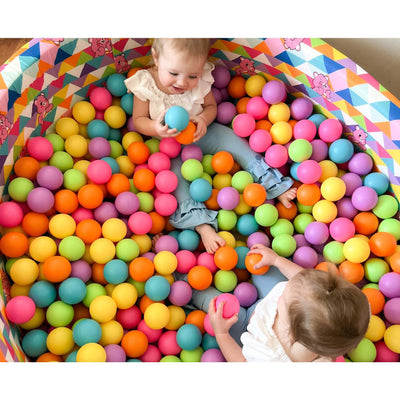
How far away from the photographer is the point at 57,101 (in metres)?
1.34

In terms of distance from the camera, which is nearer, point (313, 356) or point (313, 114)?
point (313, 356)

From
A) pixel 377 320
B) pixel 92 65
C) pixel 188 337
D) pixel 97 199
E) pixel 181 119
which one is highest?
pixel 92 65

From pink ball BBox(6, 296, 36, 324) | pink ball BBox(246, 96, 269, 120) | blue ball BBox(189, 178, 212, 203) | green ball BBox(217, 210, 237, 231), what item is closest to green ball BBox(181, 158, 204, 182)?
blue ball BBox(189, 178, 212, 203)

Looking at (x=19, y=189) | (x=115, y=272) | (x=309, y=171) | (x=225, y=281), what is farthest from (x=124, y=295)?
(x=309, y=171)

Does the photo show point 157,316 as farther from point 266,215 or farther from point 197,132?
point 197,132

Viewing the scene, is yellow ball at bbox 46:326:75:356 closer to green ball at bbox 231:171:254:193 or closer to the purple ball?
green ball at bbox 231:171:254:193

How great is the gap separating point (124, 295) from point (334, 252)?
0.57 meters

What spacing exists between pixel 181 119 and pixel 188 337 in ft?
1.83

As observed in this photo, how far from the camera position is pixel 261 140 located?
4.56 ft

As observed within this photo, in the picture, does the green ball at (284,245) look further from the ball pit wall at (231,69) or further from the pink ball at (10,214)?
the pink ball at (10,214)

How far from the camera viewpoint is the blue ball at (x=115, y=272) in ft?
3.96

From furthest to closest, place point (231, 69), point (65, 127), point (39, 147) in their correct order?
point (231, 69) < point (65, 127) < point (39, 147)

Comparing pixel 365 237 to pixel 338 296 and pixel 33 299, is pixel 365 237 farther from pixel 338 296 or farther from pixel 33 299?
pixel 33 299
